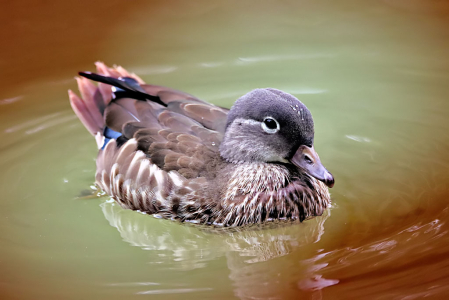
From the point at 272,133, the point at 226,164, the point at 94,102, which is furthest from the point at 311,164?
the point at 94,102

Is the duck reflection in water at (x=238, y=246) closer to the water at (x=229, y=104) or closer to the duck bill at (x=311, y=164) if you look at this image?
the water at (x=229, y=104)

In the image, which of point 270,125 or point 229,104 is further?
point 229,104

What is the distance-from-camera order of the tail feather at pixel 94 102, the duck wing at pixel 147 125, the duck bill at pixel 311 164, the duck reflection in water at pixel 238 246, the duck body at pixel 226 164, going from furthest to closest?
the tail feather at pixel 94 102 < the duck wing at pixel 147 125 < the duck body at pixel 226 164 < the duck bill at pixel 311 164 < the duck reflection in water at pixel 238 246

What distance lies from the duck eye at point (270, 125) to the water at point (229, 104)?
404mm

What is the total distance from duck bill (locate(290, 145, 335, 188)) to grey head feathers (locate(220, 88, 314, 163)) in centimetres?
2

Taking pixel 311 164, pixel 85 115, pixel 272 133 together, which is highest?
pixel 85 115

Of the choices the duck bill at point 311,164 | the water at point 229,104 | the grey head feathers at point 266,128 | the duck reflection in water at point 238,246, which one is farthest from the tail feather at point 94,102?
the duck bill at point 311,164

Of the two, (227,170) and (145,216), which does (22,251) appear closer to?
(145,216)

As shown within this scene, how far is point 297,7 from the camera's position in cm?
413

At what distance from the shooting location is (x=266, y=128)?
2279mm

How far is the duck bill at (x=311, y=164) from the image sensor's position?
2137 mm

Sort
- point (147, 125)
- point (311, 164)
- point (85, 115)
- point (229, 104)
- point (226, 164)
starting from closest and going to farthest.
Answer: point (311, 164)
point (226, 164)
point (147, 125)
point (85, 115)
point (229, 104)

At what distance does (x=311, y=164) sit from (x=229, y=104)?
1.31 meters

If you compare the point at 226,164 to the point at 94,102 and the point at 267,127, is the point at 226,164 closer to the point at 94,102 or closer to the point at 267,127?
the point at 267,127
